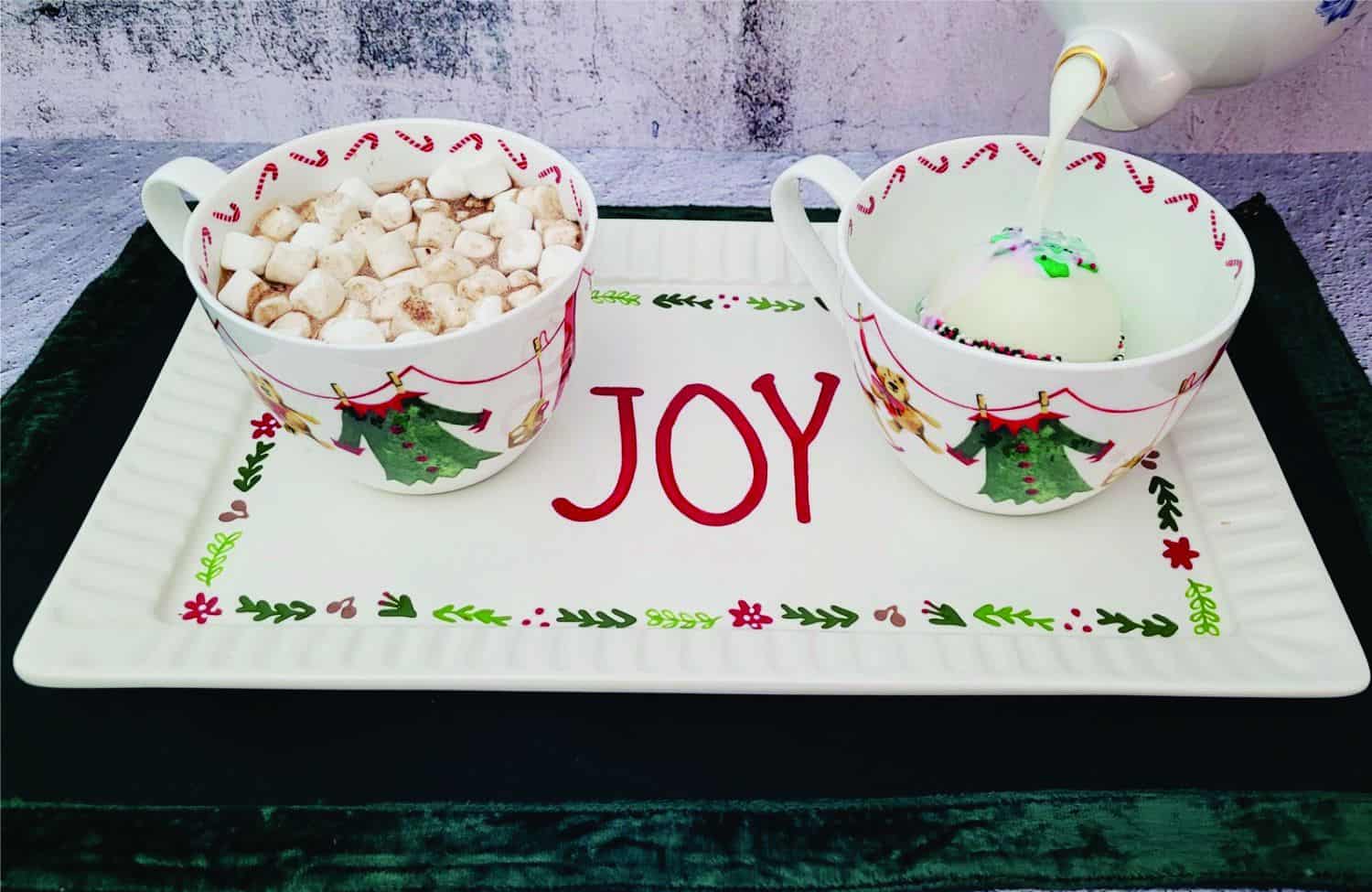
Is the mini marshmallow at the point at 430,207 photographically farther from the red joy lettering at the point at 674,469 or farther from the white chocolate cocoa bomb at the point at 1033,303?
the white chocolate cocoa bomb at the point at 1033,303

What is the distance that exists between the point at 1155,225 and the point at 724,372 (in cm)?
31

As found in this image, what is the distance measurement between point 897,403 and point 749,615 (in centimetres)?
15

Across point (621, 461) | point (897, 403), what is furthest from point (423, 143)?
point (897, 403)

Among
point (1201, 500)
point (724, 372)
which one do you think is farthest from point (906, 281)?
point (1201, 500)

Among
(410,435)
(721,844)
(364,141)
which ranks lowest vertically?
(721,844)

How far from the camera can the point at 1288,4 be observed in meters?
0.64

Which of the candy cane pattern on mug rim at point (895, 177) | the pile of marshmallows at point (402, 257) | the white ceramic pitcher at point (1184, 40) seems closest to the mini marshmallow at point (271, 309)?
the pile of marshmallows at point (402, 257)

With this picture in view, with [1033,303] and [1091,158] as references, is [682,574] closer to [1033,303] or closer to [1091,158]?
[1033,303]

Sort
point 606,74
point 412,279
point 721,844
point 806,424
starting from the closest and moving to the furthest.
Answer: point 721,844 < point 412,279 < point 806,424 < point 606,74

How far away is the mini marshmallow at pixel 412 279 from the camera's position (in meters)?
0.65

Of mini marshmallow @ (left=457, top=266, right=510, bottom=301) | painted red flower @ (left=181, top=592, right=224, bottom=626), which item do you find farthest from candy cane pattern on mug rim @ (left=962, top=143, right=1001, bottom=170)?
painted red flower @ (left=181, top=592, right=224, bottom=626)

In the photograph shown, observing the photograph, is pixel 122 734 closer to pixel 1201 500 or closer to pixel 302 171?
pixel 302 171

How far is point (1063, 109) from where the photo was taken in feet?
2.17

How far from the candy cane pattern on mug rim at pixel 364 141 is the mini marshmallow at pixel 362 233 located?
0.20ft
